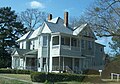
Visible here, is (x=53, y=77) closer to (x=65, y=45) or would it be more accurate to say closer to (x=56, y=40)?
(x=65, y=45)

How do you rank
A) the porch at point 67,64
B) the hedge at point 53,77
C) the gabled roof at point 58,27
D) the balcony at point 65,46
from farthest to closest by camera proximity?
1. the gabled roof at point 58,27
2. the balcony at point 65,46
3. the porch at point 67,64
4. the hedge at point 53,77

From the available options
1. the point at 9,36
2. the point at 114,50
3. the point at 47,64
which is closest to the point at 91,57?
the point at 114,50

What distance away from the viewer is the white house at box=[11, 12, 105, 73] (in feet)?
157

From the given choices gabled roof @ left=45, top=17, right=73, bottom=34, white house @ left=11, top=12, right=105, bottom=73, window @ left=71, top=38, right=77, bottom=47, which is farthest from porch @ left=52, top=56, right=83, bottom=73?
gabled roof @ left=45, top=17, right=73, bottom=34

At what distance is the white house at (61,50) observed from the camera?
47.8 meters

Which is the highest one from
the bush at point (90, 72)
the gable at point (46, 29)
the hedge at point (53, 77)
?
the gable at point (46, 29)

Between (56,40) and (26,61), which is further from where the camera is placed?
(26,61)

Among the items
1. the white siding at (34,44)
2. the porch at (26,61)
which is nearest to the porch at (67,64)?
the porch at (26,61)

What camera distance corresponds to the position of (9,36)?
78.4m

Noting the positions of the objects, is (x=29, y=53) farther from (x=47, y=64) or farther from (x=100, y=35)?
(x=100, y=35)

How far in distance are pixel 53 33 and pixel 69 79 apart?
48.3 ft

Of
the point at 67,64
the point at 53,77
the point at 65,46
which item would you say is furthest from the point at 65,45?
the point at 53,77

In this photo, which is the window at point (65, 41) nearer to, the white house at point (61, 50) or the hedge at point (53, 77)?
the white house at point (61, 50)

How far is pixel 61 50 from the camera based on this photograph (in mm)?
47000
